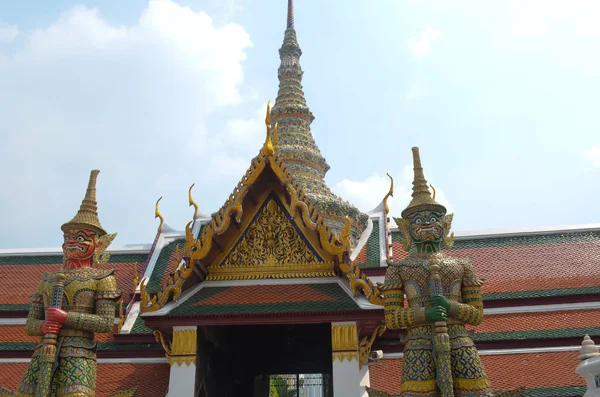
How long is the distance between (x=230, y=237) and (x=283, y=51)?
10368mm

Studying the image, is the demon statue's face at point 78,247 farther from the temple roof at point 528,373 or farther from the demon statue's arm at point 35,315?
the temple roof at point 528,373

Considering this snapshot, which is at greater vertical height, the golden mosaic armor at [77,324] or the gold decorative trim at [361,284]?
the gold decorative trim at [361,284]

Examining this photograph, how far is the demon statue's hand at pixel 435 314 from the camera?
5934 mm

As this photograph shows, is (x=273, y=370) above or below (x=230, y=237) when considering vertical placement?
below

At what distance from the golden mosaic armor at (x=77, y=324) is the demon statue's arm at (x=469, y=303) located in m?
3.83

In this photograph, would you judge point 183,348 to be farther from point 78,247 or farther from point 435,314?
point 435,314

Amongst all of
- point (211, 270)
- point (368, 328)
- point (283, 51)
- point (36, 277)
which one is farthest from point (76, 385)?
point (283, 51)

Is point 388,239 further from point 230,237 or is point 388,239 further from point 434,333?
point 434,333

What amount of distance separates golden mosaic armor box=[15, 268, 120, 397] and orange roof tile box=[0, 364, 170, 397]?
1488mm

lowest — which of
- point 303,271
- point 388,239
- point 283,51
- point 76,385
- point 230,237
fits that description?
point 76,385

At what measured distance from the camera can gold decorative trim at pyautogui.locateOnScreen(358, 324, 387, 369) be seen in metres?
7.58

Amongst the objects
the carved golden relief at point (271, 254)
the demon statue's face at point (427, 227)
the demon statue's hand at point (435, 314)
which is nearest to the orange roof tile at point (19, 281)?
the carved golden relief at point (271, 254)

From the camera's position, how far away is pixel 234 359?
9.44m

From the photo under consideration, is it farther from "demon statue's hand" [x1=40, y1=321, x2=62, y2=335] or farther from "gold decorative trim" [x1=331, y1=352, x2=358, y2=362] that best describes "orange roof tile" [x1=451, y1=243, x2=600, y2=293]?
"demon statue's hand" [x1=40, y1=321, x2=62, y2=335]
